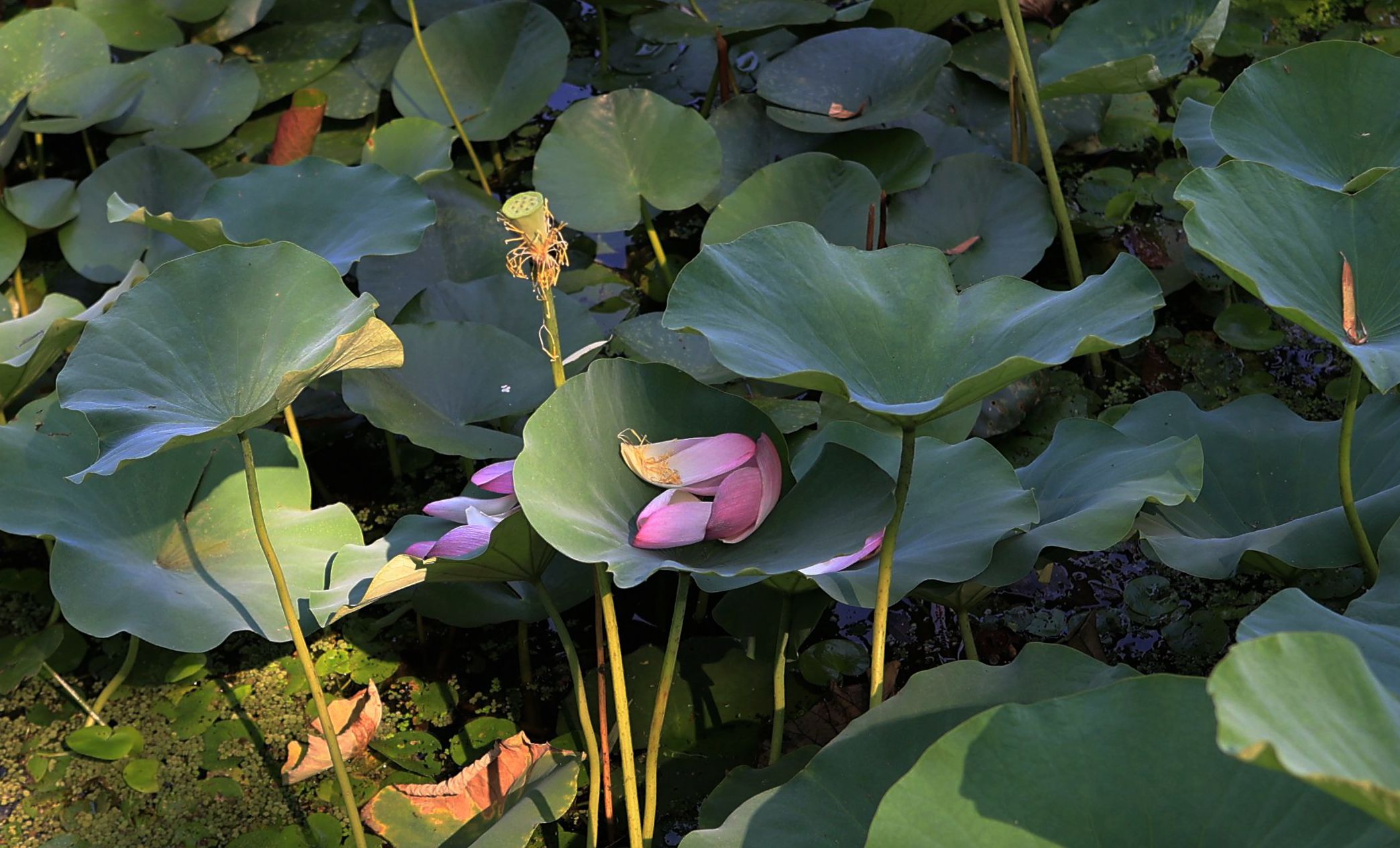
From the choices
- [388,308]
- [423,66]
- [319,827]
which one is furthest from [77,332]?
[423,66]

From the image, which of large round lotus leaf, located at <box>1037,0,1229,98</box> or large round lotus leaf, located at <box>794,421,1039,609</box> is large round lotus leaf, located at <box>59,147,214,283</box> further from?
large round lotus leaf, located at <box>1037,0,1229,98</box>

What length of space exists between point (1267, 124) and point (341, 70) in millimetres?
1972

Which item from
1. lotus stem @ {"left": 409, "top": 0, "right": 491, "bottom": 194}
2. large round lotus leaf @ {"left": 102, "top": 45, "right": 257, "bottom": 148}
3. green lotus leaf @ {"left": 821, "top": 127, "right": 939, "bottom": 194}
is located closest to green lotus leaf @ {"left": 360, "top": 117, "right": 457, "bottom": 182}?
lotus stem @ {"left": 409, "top": 0, "right": 491, "bottom": 194}

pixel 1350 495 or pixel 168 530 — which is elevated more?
pixel 1350 495

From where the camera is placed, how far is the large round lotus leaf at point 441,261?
2.04m

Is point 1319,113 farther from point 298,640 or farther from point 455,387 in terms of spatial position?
point 298,640

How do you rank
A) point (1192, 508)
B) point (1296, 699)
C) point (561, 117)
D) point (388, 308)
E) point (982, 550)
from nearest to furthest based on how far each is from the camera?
point (1296, 699), point (982, 550), point (1192, 508), point (388, 308), point (561, 117)

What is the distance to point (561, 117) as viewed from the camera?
219cm

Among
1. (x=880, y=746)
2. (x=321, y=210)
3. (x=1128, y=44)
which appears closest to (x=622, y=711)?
(x=880, y=746)

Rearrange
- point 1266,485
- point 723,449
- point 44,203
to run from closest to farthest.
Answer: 1. point 723,449
2. point 1266,485
3. point 44,203

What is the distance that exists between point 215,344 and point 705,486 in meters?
0.57

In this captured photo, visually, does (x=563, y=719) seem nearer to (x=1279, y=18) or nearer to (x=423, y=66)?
(x=423, y=66)

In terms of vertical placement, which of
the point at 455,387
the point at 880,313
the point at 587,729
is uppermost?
the point at 880,313

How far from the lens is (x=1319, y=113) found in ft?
5.18
